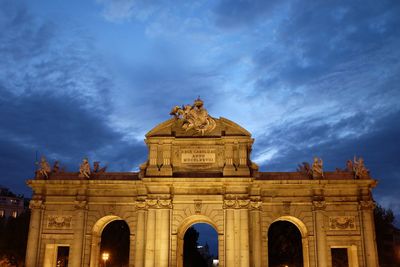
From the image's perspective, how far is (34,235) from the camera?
33.8 meters

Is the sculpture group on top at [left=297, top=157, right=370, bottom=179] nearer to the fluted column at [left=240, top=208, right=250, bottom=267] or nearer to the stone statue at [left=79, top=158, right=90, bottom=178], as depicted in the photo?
the fluted column at [left=240, top=208, right=250, bottom=267]

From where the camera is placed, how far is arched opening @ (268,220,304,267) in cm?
5166

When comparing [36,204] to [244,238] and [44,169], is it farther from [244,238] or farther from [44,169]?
[244,238]

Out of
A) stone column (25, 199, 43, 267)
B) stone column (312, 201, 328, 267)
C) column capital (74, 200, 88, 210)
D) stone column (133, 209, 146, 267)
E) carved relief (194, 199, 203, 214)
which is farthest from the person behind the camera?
column capital (74, 200, 88, 210)

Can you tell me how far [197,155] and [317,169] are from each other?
30.2 ft

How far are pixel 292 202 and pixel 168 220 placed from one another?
9.47 metres

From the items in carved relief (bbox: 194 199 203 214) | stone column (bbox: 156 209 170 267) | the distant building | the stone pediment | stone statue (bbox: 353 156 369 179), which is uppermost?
the distant building

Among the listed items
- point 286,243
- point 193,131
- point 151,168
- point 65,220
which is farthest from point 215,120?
point 286,243

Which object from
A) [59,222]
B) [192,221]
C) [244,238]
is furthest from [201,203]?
[59,222]

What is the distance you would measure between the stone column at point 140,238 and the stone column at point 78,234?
4198 millimetres

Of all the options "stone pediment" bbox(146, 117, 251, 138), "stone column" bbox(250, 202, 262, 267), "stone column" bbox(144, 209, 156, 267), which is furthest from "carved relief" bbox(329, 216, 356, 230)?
"stone column" bbox(144, 209, 156, 267)

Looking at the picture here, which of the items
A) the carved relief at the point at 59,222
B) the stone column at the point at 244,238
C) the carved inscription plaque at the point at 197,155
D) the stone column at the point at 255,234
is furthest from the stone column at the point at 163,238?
the carved relief at the point at 59,222

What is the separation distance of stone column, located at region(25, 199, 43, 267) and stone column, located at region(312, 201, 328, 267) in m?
21.0

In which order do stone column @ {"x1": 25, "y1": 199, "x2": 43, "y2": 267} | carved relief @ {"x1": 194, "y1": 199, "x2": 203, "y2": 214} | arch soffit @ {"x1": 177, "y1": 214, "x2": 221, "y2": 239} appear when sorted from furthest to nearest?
stone column @ {"x1": 25, "y1": 199, "x2": 43, "y2": 267}
arch soffit @ {"x1": 177, "y1": 214, "x2": 221, "y2": 239}
carved relief @ {"x1": 194, "y1": 199, "x2": 203, "y2": 214}
